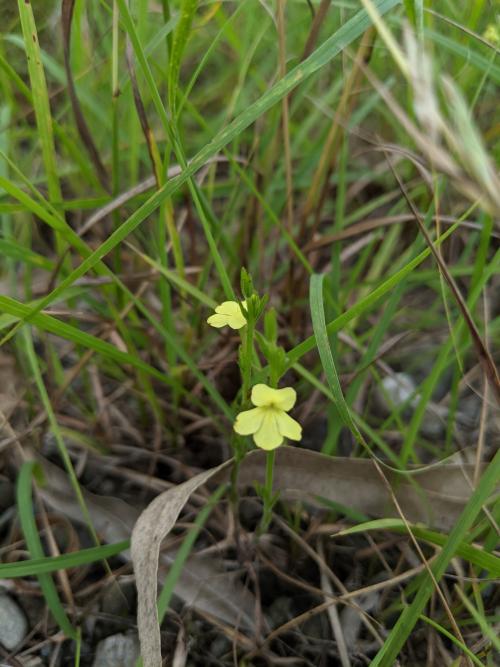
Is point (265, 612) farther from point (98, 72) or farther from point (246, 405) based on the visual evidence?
point (98, 72)

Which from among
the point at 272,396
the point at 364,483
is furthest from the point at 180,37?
the point at 364,483

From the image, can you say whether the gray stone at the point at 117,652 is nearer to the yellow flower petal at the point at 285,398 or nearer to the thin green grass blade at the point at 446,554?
the thin green grass blade at the point at 446,554

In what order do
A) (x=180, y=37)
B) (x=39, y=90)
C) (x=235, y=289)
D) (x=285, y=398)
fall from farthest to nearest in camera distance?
1. (x=235, y=289)
2. (x=39, y=90)
3. (x=180, y=37)
4. (x=285, y=398)

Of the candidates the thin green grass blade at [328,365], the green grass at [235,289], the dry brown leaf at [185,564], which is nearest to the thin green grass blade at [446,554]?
the green grass at [235,289]

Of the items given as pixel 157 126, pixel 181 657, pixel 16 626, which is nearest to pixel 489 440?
pixel 181 657

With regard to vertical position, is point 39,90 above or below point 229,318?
above

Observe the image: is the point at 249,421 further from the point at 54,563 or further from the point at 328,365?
the point at 54,563

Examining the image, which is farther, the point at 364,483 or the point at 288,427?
the point at 364,483
